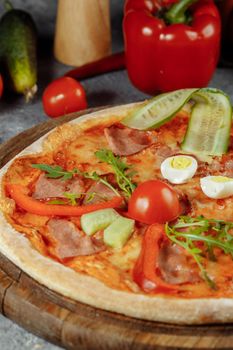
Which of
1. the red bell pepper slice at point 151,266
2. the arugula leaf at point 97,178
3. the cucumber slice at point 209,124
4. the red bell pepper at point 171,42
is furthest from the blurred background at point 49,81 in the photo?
the red bell pepper slice at point 151,266

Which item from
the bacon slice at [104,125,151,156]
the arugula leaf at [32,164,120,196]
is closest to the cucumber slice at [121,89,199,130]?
the bacon slice at [104,125,151,156]

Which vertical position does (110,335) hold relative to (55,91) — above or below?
above

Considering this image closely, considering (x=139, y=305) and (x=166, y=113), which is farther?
(x=166, y=113)

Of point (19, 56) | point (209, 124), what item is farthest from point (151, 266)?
point (19, 56)

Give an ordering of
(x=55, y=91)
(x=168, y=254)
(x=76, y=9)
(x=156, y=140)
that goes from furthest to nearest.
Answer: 1. (x=76, y=9)
2. (x=55, y=91)
3. (x=156, y=140)
4. (x=168, y=254)

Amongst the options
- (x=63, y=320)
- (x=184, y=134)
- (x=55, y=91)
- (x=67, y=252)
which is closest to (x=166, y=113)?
(x=184, y=134)

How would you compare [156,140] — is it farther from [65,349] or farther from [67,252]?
[65,349]
